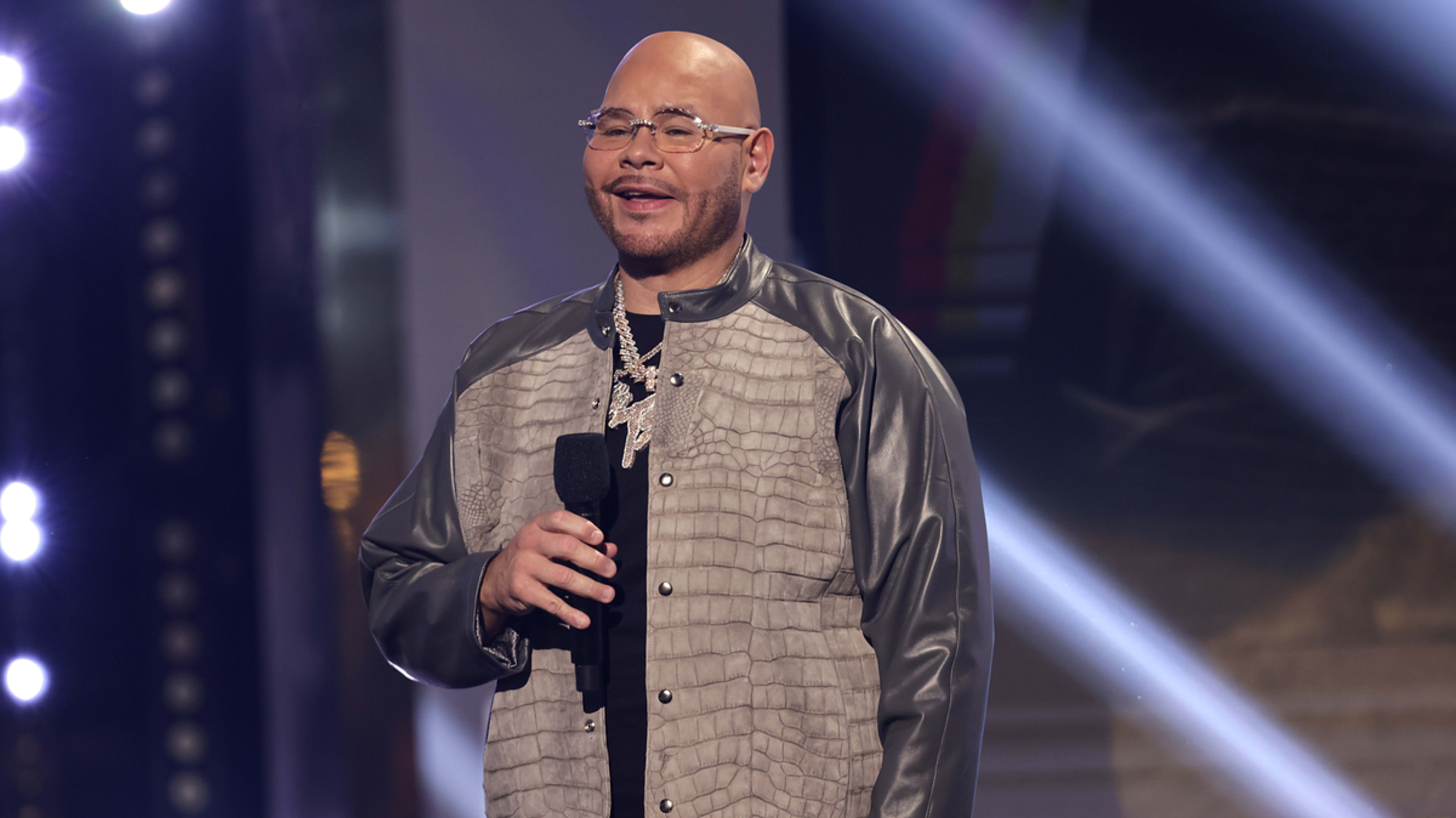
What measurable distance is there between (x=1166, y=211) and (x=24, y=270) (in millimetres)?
2270

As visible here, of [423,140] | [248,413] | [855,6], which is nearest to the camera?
[248,413]

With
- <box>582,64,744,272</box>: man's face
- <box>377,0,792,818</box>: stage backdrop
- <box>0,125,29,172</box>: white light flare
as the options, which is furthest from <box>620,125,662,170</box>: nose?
<box>0,125,29,172</box>: white light flare

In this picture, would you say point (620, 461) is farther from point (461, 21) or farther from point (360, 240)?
point (461, 21)

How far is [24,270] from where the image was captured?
1929 millimetres

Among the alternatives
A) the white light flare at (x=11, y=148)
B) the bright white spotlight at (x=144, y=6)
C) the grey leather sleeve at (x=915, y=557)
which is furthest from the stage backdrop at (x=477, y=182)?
the grey leather sleeve at (x=915, y=557)

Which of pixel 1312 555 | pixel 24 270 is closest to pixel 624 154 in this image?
pixel 24 270

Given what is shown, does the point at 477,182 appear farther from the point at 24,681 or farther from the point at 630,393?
the point at 24,681

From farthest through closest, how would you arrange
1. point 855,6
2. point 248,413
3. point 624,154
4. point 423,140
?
point 855,6, point 423,140, point 248,413, point 624,154

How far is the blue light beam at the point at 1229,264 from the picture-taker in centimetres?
241

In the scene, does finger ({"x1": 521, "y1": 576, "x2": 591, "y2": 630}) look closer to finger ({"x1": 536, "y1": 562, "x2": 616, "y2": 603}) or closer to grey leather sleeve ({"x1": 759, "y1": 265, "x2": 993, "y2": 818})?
finger ({"x1": 536, "y1": 562, "x2": 616, "y2": 603})

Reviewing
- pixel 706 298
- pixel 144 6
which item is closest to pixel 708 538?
pixel 706 298

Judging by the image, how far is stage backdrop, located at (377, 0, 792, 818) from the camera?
6.70ft

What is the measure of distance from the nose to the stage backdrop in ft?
3.02

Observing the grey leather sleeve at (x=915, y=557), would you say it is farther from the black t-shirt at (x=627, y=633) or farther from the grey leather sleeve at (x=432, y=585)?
the grey leather sleeve at (x=432, y=585)
